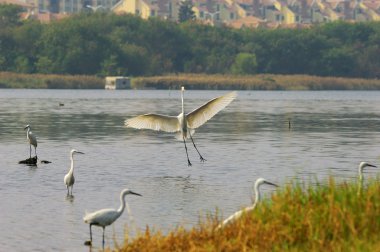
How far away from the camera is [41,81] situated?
128250 millimetres

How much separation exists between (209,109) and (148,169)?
7.96ft

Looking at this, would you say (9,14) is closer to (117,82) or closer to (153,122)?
(117,82)

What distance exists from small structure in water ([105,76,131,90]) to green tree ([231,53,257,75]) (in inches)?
735

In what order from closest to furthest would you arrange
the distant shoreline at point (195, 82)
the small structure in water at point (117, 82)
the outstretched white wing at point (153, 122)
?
the outstretched white wing at point (153, 122) → the distant shoreline at point (195, 82) → the small structure in water at point (117, 82)

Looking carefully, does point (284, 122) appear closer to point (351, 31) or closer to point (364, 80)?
point (364, 80)

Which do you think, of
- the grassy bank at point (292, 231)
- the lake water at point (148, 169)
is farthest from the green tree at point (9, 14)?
the grassy bank at point (292, 231)

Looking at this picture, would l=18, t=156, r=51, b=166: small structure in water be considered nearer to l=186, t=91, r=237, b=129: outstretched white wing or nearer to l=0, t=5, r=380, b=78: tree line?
l=186, t=91, r=237, b=129: outstretched white wing

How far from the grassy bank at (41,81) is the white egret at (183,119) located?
98.8 m

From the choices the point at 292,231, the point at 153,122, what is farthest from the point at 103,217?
the point at 153,122

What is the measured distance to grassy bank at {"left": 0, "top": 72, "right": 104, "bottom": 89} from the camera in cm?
12862

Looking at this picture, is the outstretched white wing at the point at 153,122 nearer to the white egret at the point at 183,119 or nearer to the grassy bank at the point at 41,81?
the white egret at the point at 183,119

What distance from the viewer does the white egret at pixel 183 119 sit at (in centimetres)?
2941

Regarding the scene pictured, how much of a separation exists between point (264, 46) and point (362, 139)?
394 feet

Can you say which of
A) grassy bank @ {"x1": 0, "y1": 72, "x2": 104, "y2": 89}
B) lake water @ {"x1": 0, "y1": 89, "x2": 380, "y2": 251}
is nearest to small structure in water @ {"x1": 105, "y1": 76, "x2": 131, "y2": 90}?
grassy bank @ {"x1": 0, "y1": 72, "x2": 104, "y2": 89}
